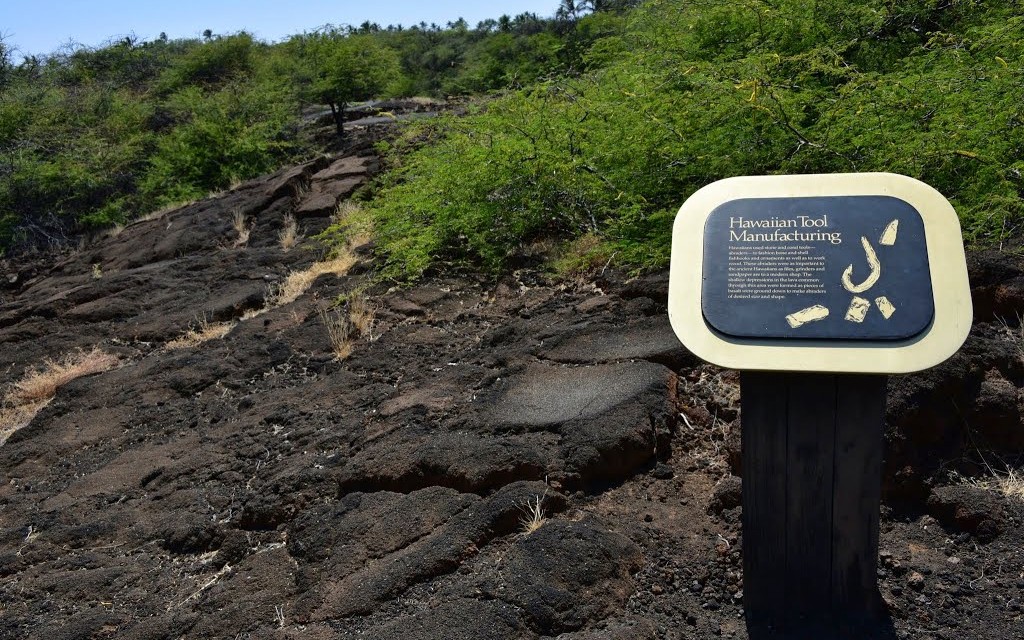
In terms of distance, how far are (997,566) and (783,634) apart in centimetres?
94

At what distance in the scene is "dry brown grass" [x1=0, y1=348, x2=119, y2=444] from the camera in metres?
6.66

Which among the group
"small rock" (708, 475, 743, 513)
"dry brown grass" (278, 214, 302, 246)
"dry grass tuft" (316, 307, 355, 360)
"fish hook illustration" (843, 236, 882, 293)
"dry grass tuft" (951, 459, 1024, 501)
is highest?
"fish hook illustration" (843, 236, 882, 293)

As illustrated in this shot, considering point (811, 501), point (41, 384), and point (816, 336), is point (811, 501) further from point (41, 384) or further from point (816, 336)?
point (41, 384)

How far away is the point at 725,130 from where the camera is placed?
19.2 feet

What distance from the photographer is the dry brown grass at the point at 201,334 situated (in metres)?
7.41

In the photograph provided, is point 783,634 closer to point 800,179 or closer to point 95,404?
point 800,179

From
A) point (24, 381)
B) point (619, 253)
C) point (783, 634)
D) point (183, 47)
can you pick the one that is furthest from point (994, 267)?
point (183, 47)

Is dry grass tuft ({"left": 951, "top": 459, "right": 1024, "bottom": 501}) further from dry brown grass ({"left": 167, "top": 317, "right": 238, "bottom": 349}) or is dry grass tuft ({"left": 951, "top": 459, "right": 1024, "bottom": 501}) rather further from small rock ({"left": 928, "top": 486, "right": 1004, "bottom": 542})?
dry brown grass ({"left": 167, "top": 317, "right": 238, "bottom": 349})

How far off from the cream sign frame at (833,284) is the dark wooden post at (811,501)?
14 centimetres

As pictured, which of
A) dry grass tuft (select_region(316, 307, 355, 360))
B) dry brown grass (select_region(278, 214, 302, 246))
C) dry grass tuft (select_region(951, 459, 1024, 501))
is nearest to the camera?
dry grass tuft (select_region(951, 459, 1024, 501))

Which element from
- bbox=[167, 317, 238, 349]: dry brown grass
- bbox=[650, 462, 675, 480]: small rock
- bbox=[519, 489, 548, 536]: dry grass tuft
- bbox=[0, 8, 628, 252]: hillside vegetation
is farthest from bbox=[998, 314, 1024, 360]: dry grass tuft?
bbox=[0, 8, 628, 252]: hillside vegetation

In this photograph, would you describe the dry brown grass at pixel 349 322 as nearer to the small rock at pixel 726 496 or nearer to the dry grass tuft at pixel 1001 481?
the small rock at pixel 726 496

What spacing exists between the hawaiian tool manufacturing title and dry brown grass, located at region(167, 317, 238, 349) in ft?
18.1

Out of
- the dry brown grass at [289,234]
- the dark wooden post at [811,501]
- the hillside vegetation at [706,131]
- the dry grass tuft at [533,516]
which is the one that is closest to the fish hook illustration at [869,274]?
the dark wooden post at [811,501]
